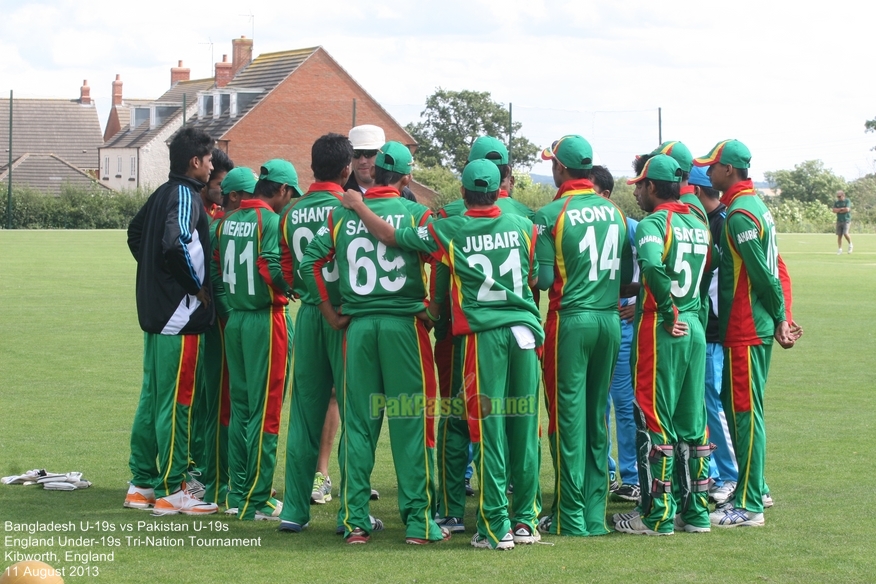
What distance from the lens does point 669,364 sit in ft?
21.4

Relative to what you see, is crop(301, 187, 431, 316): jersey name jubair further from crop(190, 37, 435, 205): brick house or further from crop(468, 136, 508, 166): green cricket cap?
crop(190, 37, 435, 205): brick house

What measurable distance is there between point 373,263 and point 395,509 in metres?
1.99

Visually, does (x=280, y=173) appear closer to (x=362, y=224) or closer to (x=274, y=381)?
(x=362, y=224)

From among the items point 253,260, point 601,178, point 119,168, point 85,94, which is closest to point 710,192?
point 601,178

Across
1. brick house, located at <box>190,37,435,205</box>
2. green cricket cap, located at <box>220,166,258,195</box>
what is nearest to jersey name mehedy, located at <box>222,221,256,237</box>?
green cricket cap, located at <box>220,166,258,195</box>

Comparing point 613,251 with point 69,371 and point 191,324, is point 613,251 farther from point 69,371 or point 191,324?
point 69,371

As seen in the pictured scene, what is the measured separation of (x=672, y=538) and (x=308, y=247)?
2784 mm

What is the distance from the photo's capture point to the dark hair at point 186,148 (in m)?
7.24

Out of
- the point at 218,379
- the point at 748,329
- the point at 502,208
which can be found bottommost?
the point at 218,379

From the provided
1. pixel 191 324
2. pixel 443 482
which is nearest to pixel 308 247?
pixel 191 324

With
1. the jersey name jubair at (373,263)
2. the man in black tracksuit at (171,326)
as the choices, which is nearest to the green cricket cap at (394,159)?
the jersey name jubair at (373,263)

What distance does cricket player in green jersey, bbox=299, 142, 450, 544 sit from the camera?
6.31m

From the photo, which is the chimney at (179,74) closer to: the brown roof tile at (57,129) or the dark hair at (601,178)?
the brown roof tile at (57,129)

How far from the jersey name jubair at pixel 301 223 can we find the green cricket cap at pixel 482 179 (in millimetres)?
950
